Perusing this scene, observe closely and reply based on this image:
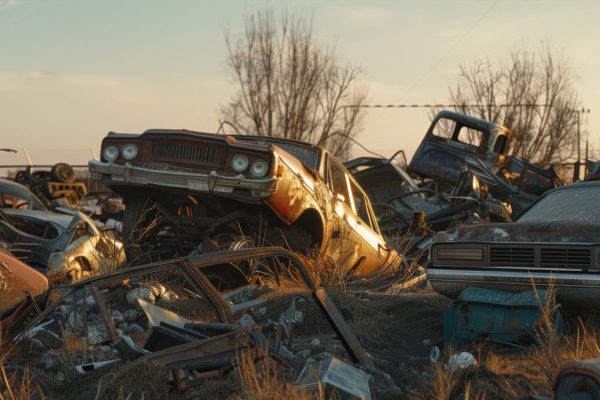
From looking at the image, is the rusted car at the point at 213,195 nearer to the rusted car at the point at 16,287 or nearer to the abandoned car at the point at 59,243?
the abandoned car at the point at 59,243

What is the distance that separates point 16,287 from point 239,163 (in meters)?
2.68

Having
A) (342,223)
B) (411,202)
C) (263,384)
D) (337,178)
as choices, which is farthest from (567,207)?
(411,202)

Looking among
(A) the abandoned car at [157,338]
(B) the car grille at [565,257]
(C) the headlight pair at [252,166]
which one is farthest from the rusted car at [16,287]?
(B) the car grille at [565,257]

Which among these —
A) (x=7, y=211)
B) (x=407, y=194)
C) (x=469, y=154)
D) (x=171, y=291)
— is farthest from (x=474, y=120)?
(x=171, y=291)

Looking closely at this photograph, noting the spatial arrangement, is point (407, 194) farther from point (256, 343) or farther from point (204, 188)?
point (256, 343)

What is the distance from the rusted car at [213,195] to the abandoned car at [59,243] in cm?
57

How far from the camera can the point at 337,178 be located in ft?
33.2

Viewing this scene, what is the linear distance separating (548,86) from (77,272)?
33.4 metres

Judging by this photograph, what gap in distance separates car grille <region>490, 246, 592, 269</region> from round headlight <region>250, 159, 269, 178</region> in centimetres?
236

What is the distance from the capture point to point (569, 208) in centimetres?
765

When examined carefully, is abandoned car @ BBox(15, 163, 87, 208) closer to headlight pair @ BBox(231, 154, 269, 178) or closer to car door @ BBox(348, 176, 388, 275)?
car door @ BBox(348, 176, 388, 275)

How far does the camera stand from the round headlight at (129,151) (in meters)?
8.49

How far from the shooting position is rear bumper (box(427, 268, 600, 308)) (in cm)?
633

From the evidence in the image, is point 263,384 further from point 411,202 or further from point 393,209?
point 411,202
